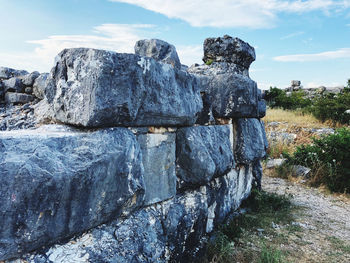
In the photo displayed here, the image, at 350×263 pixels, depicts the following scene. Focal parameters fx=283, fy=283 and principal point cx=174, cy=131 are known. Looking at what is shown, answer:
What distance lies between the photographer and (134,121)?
1738 mm

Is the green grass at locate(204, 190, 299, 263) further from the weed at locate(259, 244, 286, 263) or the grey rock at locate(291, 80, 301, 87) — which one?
the grey rock at locate(291, 80, 301, 87)

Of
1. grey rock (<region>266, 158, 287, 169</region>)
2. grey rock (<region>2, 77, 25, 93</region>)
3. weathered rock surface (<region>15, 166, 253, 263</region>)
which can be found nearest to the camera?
weathered rock surface (<region>15, 166, 253, 263</region>)

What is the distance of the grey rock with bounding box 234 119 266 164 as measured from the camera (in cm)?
330

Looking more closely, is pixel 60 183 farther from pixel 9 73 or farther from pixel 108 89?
pixel 9 73

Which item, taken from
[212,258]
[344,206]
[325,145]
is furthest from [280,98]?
[212,258]

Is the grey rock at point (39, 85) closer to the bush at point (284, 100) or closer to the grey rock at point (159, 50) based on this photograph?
the grey rock at point (159, 50)

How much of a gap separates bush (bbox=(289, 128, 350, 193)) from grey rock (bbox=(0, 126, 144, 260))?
15.7 ft

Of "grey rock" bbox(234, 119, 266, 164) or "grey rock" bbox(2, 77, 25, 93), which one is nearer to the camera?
"grey rock" bbox(234, 119, 266, 164)

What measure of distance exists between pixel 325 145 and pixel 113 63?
18.3 ft

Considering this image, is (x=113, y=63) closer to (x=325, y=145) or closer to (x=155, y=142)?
(x=155, y=142)

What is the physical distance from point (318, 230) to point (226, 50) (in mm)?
2423

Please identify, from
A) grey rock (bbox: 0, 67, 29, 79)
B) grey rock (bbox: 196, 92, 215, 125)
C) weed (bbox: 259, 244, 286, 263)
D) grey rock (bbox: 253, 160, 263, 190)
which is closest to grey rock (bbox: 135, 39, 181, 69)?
grey rock (bbox: 196, 92, 215, 125)

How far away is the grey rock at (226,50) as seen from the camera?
3.63 metres

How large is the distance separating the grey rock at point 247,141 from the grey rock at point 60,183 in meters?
1.89
